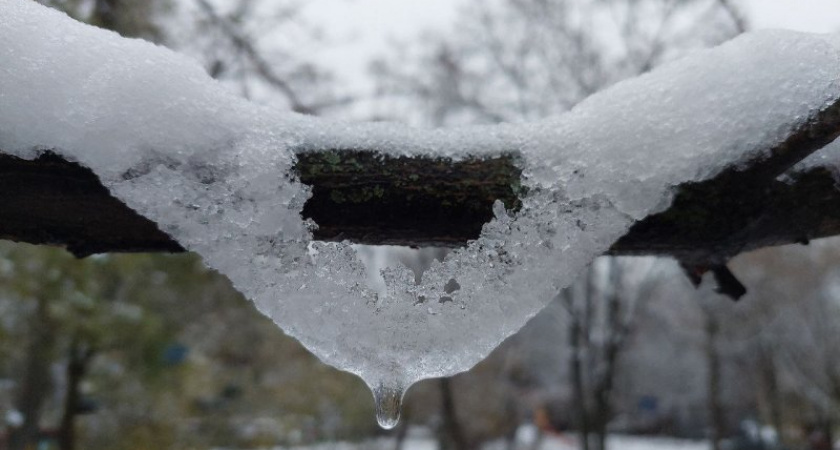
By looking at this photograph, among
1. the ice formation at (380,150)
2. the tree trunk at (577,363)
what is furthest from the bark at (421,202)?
the tree trunk at (577,363)

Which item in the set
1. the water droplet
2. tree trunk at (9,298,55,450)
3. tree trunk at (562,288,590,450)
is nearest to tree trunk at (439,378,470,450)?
tree trunk at (562,288,590,450)

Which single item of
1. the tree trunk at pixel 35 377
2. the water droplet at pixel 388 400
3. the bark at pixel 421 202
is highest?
the tree trunk at pixel 35 377

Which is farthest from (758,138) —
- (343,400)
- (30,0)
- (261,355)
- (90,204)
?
(261,355)

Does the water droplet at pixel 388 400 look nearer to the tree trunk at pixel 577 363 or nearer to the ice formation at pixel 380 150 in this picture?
the ice formation at pixel 380 150

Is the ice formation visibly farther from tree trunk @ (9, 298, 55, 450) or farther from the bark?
tree trunk @ (9, 298, 55, 450)

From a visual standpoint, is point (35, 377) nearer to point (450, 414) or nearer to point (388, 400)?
point (450, 414)

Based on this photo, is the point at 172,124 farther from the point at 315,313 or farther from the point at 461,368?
the point at 461,368
